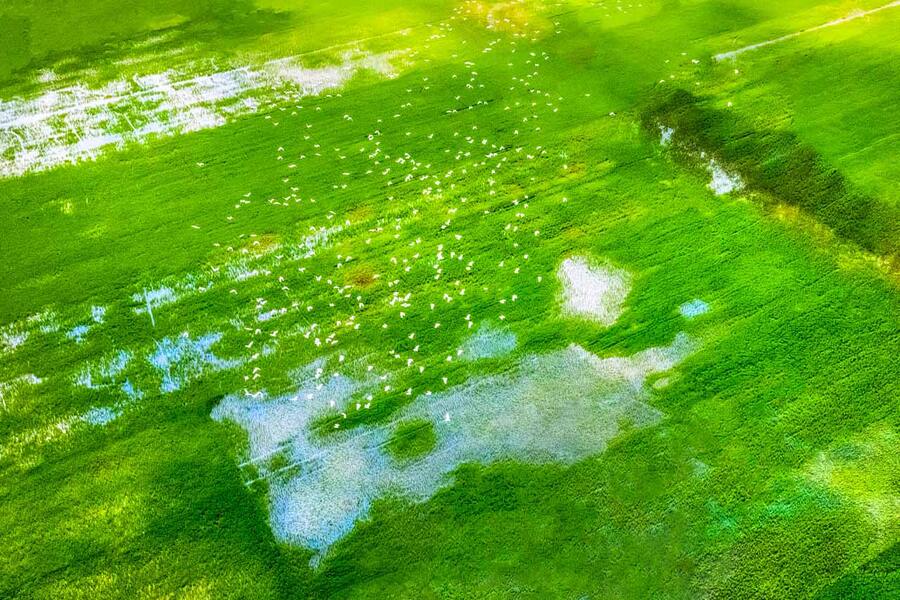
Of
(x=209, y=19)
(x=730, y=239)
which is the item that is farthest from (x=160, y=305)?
(x=730, y=239)

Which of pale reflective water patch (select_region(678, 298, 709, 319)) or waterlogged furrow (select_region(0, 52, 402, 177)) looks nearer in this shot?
pale reflective water patch (select_region(678, 298, 709, 319))

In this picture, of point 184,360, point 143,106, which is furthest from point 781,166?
point 143,106

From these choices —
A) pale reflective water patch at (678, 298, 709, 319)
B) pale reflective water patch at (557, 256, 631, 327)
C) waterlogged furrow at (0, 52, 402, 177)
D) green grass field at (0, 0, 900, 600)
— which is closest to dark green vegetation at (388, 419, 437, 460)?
green grass field at (0, 0, 900, 600)

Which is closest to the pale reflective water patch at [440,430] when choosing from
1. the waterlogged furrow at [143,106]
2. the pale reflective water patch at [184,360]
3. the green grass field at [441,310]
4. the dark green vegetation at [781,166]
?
the green grass field at [441,310]

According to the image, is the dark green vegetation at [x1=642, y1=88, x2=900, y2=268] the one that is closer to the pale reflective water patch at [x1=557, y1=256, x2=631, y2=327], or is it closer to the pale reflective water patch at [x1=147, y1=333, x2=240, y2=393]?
the pale reflective water patch at [x1=557, y1=256, x2=631, y2=327]

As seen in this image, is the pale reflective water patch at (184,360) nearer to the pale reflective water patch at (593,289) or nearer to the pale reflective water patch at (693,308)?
the pale reflective water patch at (593,289)

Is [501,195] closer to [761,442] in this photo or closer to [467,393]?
[467,393]
